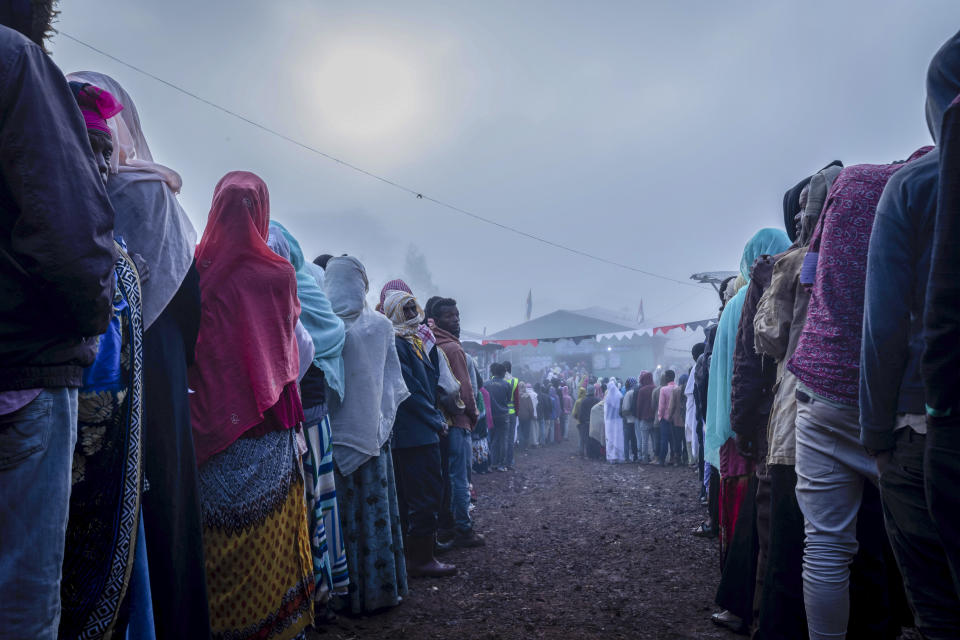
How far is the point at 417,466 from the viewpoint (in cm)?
393

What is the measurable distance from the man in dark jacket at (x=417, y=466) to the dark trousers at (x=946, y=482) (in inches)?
122

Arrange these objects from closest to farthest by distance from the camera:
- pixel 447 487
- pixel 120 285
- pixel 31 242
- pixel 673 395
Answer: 1. pixel 31 242
2. pixel 120 285
3. pixel 447 487
4. pixel 673 395

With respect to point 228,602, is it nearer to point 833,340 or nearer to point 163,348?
point 163,348

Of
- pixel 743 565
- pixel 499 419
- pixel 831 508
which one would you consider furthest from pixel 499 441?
pixel 831 508

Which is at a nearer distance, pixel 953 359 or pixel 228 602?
pixel 953 359

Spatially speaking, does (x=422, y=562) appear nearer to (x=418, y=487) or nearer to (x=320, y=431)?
(x=418, y=487)

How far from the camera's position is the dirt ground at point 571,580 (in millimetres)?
2959

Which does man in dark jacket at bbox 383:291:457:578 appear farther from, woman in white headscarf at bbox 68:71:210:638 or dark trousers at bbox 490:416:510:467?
Result: dark trousers at bbox 490:416:510:467

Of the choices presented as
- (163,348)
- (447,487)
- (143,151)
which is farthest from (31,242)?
(447,487)

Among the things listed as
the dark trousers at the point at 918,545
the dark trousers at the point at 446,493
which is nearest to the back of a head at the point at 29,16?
the dark trousers at the point at 918,545

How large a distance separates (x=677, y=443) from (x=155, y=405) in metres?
10.7

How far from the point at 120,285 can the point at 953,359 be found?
1950mm

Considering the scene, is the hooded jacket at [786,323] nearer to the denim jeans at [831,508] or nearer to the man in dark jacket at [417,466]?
the denim jeans at [831,508]

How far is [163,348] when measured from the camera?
1705 mm
